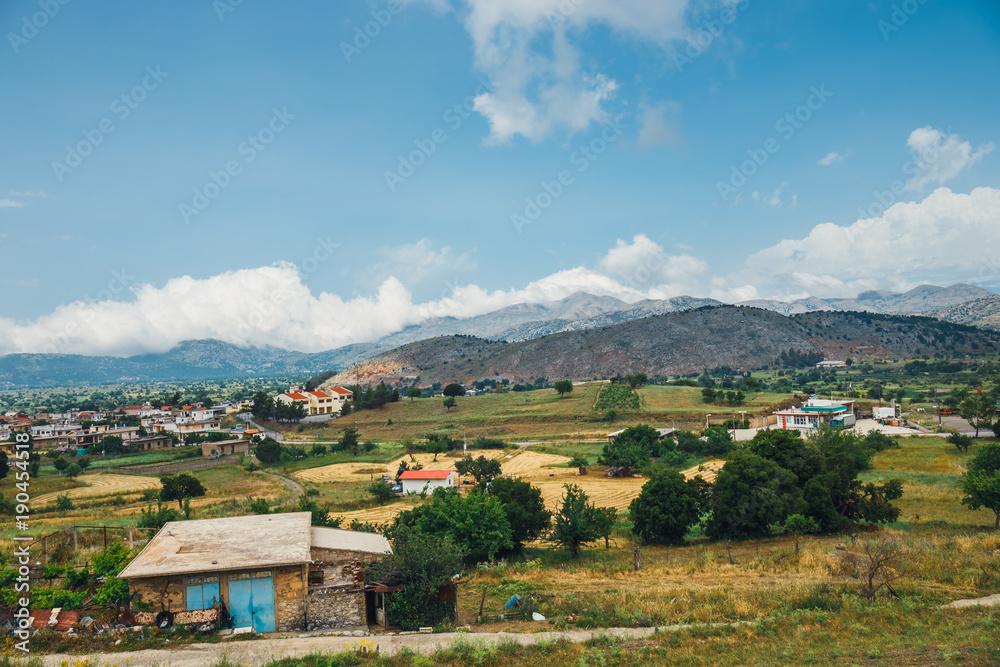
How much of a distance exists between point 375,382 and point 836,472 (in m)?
170

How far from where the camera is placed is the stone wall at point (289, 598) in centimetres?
1423

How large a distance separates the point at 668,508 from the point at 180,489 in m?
34.4

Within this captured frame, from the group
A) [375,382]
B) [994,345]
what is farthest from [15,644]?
[994,345]

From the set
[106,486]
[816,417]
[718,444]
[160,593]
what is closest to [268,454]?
[106,486]

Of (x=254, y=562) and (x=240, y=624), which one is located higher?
(x=254, y=562)

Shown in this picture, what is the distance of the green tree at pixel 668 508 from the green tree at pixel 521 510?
15.1 feet

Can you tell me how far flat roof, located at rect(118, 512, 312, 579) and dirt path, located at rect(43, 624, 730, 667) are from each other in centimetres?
179

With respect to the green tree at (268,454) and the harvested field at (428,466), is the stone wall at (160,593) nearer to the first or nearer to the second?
the harvested field at (428,466)

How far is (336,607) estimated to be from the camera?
14.7 meters

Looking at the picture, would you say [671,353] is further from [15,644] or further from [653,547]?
[15,644]

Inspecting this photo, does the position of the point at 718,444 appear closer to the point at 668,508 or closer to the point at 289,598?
the point at 668,508

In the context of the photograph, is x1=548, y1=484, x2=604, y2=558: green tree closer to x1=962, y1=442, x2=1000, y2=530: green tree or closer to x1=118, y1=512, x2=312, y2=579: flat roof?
x1=118, y1=512, x2=312, y2=579: flat roof

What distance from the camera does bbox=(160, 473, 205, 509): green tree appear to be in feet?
131

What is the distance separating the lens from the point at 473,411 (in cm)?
9188
